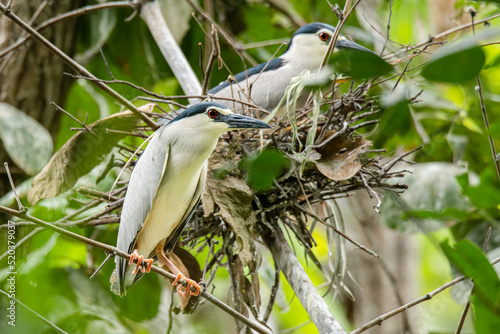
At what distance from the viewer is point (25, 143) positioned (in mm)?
2855

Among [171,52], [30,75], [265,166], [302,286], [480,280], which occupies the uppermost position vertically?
[30,75]

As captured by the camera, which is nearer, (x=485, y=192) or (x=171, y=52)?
(x=485, y=192)

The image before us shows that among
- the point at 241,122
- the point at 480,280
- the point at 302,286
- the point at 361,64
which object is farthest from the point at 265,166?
the point at 241,122

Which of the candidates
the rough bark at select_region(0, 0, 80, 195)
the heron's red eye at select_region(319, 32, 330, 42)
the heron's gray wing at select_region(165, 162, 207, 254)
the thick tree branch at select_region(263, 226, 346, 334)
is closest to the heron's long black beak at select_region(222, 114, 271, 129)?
the heron's gray wing at select_region(165, 162, 207, 254)

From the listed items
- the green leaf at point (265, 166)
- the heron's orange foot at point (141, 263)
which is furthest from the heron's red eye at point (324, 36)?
the green leaf at point (265, 166)

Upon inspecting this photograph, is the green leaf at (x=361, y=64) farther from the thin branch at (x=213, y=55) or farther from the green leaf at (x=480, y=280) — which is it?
the thin branch at (x=213, y=55)

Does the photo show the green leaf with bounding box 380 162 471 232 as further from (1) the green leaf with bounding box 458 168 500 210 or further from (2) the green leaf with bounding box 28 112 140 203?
(1) the green leaf with bounding box 458 168 500 210

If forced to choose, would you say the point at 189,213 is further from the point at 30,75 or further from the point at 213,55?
the point at 30,75

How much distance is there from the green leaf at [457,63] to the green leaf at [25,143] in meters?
2.57

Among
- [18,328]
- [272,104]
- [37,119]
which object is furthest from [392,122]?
[37,119]

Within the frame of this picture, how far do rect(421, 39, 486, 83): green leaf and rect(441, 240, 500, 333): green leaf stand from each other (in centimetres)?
16

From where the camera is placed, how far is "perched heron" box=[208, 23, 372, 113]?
279 centimetres

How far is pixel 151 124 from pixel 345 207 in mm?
2966

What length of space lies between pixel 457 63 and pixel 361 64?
0.10 meters
